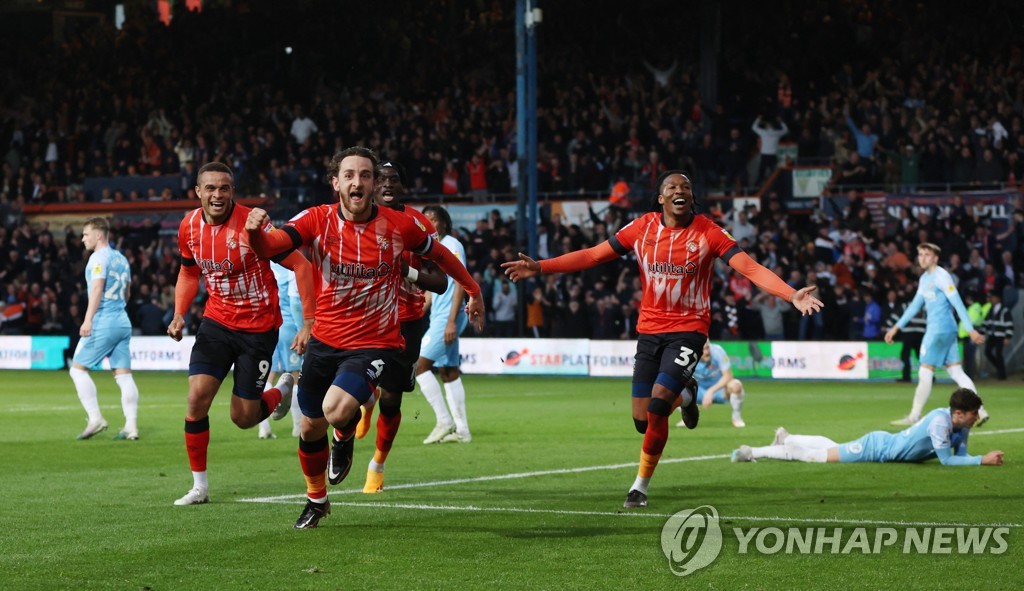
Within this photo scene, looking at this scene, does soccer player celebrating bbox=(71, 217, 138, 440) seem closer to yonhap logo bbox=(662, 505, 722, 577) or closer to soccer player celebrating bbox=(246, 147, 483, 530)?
soccer player celebrating bbox=(246, 147, 483, 530)

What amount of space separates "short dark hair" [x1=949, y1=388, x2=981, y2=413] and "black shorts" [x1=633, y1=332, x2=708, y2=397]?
259 centimetres

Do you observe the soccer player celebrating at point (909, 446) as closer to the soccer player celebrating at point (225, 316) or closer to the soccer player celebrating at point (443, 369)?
the soccer player celebrating at point (443, 369)

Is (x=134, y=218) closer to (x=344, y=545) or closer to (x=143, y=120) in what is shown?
(x=143, y=120)

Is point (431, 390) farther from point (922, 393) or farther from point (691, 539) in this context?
point (691, 539)

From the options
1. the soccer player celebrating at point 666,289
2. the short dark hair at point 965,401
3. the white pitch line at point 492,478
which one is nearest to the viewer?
the soccer player celebrating at point 666,289

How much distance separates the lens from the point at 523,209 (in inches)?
1268

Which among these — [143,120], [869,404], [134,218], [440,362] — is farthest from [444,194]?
[440,362]

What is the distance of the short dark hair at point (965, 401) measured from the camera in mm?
12070

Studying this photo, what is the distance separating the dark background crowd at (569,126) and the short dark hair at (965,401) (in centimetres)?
1589

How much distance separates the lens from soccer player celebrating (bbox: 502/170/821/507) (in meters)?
10.5

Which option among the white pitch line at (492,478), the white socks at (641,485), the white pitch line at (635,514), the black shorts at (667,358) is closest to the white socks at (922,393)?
the white pitch line at (492,478)

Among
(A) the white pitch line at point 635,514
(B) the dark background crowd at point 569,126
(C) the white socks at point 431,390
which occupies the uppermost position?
(B) the dark background crowd at point 569,126

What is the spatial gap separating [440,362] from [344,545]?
6813 mm

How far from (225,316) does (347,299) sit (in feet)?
5.60
